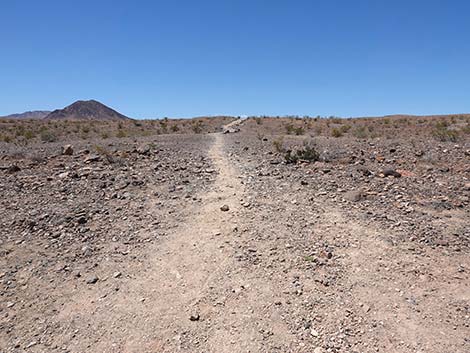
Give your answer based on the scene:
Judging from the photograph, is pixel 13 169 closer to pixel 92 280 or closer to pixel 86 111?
pixel 92 280

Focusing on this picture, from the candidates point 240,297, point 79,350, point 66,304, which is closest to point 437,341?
point 240,297

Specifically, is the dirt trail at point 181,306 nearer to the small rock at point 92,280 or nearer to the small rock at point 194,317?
the small rock at point 194,317

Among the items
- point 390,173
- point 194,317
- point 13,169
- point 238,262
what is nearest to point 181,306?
point 194,317

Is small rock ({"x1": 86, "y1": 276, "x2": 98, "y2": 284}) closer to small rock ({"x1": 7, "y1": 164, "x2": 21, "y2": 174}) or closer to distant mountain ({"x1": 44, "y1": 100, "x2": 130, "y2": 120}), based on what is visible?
small rock ({"x1": 7, "y1": 164, "x2": 21, "y2": 174})

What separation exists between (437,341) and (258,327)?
1945mm

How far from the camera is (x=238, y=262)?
546cm

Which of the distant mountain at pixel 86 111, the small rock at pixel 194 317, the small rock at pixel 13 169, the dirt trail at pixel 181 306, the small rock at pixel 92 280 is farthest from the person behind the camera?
the distant mountain at pixel 86 111

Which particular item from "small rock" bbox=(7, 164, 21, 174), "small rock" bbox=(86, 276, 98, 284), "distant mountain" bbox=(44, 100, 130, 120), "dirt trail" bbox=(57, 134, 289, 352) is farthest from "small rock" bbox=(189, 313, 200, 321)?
"distant mountain" bbox=(44, 100, 130, 120)

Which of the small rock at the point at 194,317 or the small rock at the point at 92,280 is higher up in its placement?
Result: the small rock at the point at 92,280

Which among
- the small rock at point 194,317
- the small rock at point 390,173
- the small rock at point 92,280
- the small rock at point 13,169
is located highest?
the small rock at point 13,169

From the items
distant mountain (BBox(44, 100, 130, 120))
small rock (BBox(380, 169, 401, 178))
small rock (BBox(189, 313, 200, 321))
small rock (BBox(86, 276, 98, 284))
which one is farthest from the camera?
distant mountain (BBox(44, 100, 130, 120))

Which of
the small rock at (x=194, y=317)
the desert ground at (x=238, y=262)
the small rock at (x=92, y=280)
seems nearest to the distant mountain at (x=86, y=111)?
the desert ground at (x=238, y=262)

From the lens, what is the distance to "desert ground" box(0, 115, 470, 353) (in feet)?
13.3

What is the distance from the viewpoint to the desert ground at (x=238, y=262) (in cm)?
407
